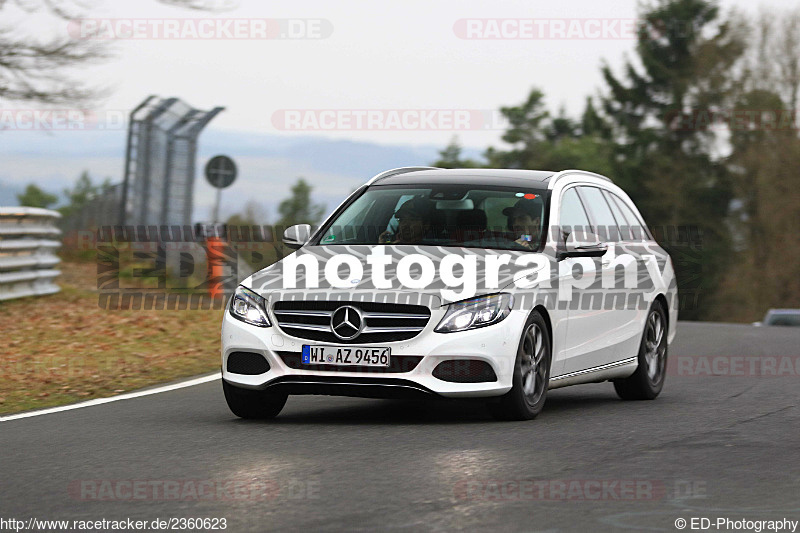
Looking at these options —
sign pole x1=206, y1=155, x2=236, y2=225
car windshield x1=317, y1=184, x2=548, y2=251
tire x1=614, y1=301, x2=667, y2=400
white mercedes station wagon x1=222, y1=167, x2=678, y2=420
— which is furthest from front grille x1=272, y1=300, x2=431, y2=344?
sign pole x1=206, y1=155, x2=236, y2=225

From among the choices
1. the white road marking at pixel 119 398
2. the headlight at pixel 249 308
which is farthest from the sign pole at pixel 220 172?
the headlight at pixel 249 308

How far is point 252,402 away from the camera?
9.32m

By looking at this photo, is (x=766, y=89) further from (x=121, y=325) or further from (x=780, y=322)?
(x=121, y=325)

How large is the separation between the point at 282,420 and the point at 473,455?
2087 mm

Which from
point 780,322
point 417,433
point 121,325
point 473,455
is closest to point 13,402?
point 417,433

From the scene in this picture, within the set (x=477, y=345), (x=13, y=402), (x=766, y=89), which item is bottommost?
(x=13, y=402)

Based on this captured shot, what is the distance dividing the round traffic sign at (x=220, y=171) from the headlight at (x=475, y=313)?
→ 15.4 metres

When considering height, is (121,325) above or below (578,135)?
below

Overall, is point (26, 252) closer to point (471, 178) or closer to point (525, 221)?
point (471, 178)

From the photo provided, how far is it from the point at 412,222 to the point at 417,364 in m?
1.68

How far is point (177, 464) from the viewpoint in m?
7.36

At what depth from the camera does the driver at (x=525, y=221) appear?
9766 millimetres

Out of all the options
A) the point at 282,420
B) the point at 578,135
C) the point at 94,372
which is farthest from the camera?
the point at 578,135

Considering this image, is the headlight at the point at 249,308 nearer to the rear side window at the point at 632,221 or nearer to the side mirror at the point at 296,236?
the side mirror at the point at 296,236
